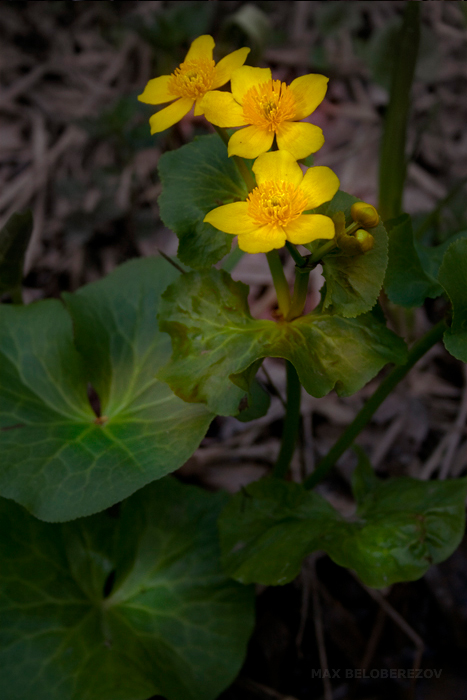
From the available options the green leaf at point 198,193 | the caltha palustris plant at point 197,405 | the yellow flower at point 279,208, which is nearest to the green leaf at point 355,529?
the caltha palustris plant at point 197,405

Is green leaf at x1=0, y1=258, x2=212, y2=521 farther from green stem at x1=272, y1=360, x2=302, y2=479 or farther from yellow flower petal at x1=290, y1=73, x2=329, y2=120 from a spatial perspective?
yellow flower petal at x1=290, y1=73, x2=329, y2=120

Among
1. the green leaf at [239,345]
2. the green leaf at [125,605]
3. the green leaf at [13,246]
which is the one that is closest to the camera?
the green leaf at [239,345]

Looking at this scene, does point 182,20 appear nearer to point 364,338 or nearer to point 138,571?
point 364,338

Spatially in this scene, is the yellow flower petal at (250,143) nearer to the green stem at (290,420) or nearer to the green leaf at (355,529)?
the green stem at (290,420)

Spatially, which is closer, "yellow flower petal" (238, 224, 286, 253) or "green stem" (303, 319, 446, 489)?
"yellow flower petal" (238, 224, 286, 253)

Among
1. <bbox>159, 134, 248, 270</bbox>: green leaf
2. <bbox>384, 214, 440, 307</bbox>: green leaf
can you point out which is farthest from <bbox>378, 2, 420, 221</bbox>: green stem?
<bbox>159, 134, 248, 270</bbox>: green leaf
